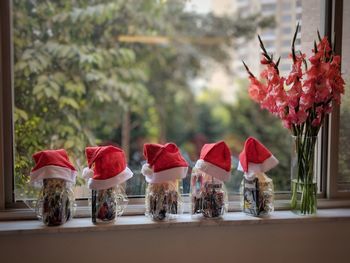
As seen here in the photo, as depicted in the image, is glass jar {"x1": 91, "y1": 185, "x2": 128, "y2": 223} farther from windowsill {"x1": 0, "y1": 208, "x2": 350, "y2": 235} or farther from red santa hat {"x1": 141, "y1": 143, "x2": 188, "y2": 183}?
red santa hat {"x1": 141, "y1": 143, "x2": 188, "y2": 183}

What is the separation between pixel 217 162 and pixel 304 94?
1.29 feet

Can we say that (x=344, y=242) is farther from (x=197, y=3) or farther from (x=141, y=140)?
(x=141, y=140)

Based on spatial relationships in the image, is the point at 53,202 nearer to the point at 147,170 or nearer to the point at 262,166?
the point at 147,170

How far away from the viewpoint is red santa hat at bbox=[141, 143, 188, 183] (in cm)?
142

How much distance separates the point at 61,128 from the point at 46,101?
17 cm

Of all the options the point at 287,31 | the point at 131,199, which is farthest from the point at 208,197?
the point at 287,31

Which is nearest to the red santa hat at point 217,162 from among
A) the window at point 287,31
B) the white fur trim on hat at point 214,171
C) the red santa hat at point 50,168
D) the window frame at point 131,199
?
the white fur trim on hat at point 214,171

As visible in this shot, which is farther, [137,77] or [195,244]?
[137,77]

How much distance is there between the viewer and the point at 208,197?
147 cm

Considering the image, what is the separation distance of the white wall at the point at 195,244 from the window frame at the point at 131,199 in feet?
0.42

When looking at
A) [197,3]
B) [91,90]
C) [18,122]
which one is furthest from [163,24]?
[18,122]

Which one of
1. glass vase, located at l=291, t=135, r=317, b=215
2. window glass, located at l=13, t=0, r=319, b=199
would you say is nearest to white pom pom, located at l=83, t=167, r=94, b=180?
window glass, located at l=13, t=0, r=319, b=199

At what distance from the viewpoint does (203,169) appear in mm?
1444

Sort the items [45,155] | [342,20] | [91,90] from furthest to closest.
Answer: [91,90] < [342,20] < [45,155]
